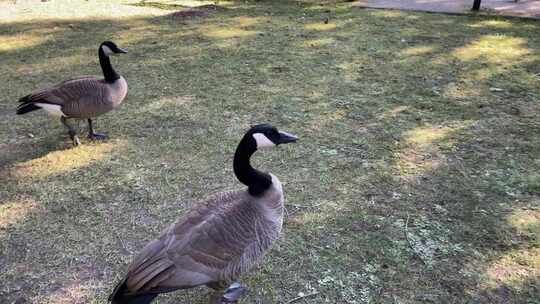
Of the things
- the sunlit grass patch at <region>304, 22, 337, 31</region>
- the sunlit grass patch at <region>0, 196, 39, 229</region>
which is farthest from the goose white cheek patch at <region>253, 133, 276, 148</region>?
the sunlit grass patch at <region>304, 22, 337, 31</region>

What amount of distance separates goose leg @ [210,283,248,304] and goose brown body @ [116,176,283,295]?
186 mm

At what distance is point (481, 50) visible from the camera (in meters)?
5.72

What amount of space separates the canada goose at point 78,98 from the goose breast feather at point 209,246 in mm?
1816

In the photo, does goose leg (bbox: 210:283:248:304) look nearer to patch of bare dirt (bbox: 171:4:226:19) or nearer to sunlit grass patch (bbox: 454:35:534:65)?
sunlit grass patch (bbox: 454:35:534:65)

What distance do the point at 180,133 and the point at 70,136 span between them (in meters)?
0.92

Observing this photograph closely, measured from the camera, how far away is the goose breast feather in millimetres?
2008

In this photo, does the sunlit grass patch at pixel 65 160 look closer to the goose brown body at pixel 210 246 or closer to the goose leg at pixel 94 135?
the goose leg at pixel 94 135

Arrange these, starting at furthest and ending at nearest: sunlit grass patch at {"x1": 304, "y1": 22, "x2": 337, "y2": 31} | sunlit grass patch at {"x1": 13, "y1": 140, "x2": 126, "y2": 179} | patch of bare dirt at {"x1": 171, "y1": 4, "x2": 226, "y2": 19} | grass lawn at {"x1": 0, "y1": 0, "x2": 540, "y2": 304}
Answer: patch of bare dirt at {"x1": 171, "y1": 4, "x2": 226, "y2": 19} → sunlit grass patch at {"x1": 304, "y1": 22, "x2": 337, "y2": 31} → sunlit grass patch at {"x1": 13, "y1": 140, "x2": 126, "y2": 179} → grass lawn at {"x1": 0, "y1": 0, "x2": 540, "y2": 304}

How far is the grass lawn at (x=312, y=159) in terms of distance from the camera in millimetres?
2568

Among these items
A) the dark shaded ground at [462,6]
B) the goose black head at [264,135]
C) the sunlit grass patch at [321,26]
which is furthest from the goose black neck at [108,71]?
the dark shaded ground at [462,6]

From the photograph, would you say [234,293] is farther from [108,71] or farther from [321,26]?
[321,26]

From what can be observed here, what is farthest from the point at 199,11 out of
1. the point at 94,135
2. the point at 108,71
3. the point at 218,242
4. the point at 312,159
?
the point at 218,242

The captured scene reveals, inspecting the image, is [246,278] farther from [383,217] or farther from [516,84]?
[516,84]

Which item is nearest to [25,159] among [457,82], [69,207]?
[69,207]
